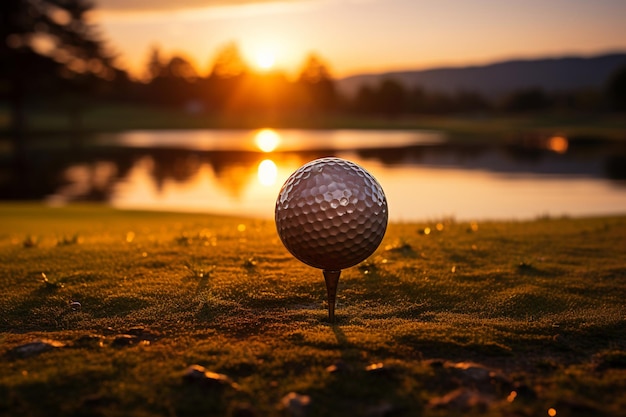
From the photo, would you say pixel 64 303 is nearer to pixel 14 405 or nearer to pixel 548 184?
pixel 14 405

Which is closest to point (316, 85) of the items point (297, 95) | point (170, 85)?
point (297, 95)

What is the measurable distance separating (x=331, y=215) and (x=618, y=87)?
109927mm

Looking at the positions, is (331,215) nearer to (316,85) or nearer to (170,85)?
(170,85)

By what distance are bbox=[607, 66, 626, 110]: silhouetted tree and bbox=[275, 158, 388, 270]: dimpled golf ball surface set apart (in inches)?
4290

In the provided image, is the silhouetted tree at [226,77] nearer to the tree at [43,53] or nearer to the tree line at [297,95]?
the tree line at [297,95]

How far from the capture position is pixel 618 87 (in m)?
103

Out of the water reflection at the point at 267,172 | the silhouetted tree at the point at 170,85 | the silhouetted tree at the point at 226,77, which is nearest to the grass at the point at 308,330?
the water reflection at the point at 267,172

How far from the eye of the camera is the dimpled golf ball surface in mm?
6656

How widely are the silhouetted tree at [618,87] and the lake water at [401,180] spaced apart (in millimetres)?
47010

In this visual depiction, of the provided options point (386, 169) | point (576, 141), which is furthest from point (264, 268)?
point (576, 141)

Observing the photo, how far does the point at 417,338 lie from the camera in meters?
6.28

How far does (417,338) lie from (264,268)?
3421mm

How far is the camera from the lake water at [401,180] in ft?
86.2

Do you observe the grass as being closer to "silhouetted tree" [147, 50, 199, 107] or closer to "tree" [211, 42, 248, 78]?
"silhouetted tree" [147, 50, 199, 107]
